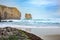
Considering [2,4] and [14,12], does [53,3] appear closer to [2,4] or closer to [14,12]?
[14,12]

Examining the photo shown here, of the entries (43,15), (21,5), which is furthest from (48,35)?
(21,5)

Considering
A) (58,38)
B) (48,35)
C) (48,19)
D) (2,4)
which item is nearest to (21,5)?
(2,4)

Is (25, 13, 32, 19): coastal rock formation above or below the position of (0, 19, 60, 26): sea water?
above

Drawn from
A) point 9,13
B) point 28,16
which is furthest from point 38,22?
point 9,13

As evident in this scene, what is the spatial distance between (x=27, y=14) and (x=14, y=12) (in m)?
0.18

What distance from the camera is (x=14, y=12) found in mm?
1902

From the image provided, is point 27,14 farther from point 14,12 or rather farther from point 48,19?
point 48,19

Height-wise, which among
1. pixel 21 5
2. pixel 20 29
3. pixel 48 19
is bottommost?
pixel 20 29

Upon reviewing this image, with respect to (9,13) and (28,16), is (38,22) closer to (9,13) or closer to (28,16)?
(28,16)

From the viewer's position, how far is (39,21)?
1.91m

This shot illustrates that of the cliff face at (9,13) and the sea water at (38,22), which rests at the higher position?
the cliff face at (9,13)

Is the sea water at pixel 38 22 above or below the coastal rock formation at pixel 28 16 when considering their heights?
below

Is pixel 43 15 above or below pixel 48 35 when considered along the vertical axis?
above

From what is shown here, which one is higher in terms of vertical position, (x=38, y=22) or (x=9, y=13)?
(x=9, y=13)
